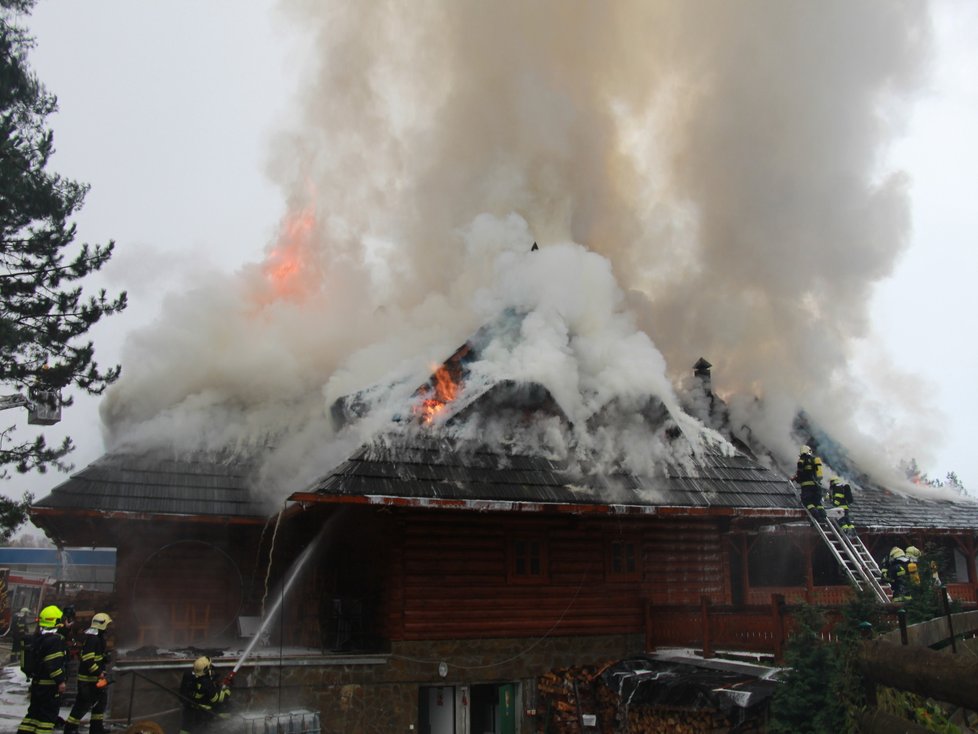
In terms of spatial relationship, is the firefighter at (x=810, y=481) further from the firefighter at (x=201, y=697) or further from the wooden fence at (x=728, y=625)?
the firefighter at (x=201, y=697)

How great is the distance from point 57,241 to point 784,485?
16.8 m

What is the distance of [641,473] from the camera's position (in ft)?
49.7

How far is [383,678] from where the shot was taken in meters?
12.7

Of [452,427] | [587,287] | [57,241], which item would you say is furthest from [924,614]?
[57,241]

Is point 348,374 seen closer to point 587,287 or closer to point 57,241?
point 587,287

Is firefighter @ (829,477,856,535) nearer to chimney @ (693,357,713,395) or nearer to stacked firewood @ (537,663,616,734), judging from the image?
stacked firewood @ (537,663,616,734)

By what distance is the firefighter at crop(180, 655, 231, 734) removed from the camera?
10.2 m

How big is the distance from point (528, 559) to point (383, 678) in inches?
130

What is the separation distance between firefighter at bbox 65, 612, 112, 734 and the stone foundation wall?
35.1 inches

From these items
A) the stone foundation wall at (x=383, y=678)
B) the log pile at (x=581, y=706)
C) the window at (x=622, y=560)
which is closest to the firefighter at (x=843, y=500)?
the window at (x=622, y=560)

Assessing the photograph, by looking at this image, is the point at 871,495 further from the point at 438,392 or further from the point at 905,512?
the point at 438,392

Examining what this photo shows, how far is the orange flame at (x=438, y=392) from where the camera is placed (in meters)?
14.8

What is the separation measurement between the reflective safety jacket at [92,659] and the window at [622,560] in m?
8.54

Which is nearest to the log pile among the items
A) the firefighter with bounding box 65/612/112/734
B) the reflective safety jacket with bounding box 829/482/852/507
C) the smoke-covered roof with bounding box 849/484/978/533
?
the reflective safety jacket with bounding box 829/482/852/507
